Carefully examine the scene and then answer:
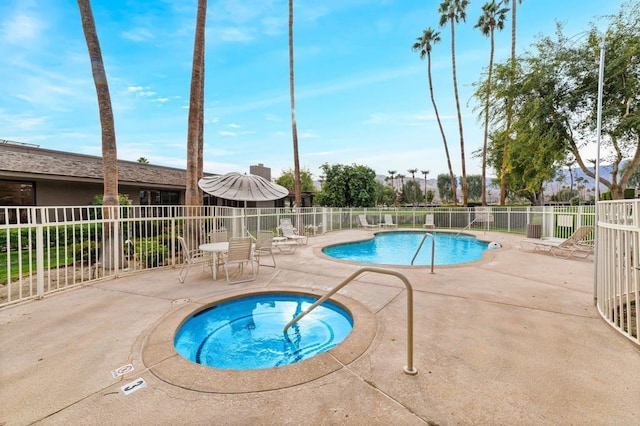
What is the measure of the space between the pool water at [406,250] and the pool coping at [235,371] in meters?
6.57

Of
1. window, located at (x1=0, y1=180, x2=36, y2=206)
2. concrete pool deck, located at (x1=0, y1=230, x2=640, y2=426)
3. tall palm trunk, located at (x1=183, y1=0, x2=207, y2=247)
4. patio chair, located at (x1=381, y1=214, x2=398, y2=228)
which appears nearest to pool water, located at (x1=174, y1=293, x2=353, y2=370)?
concrete pool deck, located at (x1=0, y1=230, x2=640, y2=426)

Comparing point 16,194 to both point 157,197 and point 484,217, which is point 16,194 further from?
point 484,217

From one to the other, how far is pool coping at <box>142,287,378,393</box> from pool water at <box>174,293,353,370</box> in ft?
1.42

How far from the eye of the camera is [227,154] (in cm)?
2889

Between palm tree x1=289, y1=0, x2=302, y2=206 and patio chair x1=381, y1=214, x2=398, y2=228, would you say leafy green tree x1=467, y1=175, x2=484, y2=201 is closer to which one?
patio chair x1=381, y1=214, x2=398, y2=228

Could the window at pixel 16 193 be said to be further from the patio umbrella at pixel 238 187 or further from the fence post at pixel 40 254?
the fence post at pixel 40 254

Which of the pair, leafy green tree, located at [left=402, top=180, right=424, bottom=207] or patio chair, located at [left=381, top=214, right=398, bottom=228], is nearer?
patio chair, located at [left=381, top=214, right=398, bottom=228]

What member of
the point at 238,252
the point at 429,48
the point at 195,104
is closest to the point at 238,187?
the point at 238,252

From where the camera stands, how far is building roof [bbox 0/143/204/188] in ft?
33.6

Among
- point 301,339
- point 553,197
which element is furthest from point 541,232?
point 553,197

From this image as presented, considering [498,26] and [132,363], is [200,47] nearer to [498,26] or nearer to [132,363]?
[132,363]

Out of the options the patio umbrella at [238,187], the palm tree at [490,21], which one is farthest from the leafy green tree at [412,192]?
the patio umbrella at [238,187]

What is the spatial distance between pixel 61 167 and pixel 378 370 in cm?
1543

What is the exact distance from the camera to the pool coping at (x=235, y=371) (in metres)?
2.39
